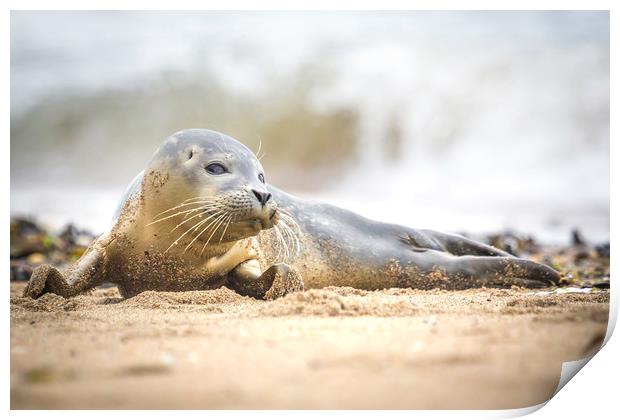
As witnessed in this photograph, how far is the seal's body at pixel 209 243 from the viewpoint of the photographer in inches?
130

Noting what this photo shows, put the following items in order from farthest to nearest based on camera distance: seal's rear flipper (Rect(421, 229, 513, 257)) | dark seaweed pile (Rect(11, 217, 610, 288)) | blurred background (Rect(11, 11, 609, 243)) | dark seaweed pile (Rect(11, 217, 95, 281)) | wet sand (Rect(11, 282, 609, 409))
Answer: dark seaweed pile (Rect(11, 217, 95, 281))
dark seaweed pile (Rect(11, 217, 610, 288))
seal's rear flipper (Rect(421, 229, 513, 257))
blurred background (Rect(11, 11, 609, 243))
wet sand (Rect(11, 282, 609, 409))

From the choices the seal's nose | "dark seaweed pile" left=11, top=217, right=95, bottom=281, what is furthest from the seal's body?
"dark seaweed pile" left=11, top=217, right=95, bottom=281

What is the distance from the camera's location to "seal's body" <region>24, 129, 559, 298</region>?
3307mm

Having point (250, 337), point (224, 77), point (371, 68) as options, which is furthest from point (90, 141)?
point (250, 337)

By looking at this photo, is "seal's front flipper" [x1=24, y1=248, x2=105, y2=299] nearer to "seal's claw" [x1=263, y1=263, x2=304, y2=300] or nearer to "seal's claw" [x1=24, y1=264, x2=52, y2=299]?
"seal's claw" [x1=24, y1=264, x2=52, y2=299]

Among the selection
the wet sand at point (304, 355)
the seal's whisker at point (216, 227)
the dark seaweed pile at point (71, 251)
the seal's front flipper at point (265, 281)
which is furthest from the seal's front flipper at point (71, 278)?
the dark seaweed pile at point (71, 251)

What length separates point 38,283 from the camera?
10.7 feet

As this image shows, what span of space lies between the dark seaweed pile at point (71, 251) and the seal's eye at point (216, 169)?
193 cm

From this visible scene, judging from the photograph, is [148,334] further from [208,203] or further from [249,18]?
[249,18]

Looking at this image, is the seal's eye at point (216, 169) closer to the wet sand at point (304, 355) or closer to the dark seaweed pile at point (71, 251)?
the wet sand at point (304, 355)

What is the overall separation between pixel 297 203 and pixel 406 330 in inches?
77.9

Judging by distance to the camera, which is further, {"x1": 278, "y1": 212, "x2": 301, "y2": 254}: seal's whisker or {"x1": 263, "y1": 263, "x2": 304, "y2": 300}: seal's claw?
{"x1": 278, "y1": 212, "x2": 301, "y2": 254}: seal's whisker

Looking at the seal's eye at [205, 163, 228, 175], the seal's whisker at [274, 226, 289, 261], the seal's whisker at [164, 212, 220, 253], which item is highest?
the seal's eye at [205, 163, 228, 175]

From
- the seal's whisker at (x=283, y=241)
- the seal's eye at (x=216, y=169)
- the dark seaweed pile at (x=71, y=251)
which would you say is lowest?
the dark seaweed pile at (x=71, y=251)
